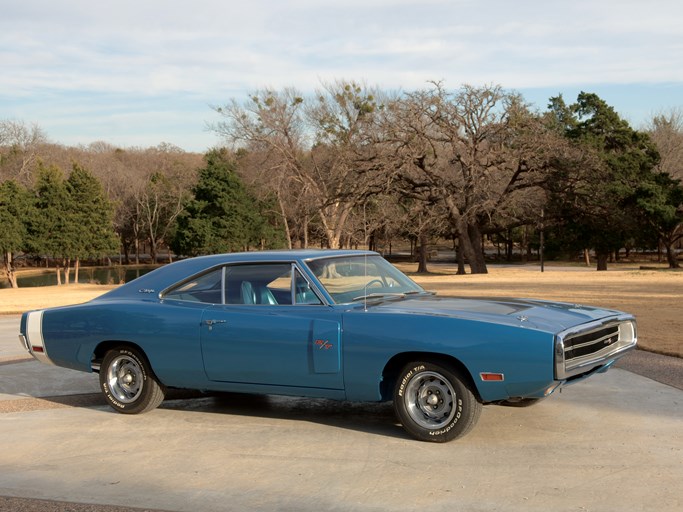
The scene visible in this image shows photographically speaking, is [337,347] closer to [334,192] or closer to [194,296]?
[194,296]

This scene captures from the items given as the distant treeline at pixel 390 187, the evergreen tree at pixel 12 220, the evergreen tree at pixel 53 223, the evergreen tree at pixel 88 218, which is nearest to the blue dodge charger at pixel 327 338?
the distant treeline at pixel 390 187

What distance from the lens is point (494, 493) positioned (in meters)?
4.65

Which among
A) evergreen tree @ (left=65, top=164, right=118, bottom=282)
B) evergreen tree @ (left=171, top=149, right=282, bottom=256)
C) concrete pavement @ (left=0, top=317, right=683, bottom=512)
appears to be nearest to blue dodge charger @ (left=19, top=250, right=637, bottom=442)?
concrete pavement @ (left=0, top=317, right=683, bottom=512)

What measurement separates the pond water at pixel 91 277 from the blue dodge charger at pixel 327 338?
4563 centimetres

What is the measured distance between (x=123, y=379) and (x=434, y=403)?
10.3 ft

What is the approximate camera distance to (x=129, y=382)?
7.19 m

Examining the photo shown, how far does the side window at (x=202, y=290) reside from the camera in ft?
22.5

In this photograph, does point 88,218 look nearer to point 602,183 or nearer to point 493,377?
point 602,183

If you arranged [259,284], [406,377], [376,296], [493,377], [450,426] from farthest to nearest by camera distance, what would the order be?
[259,284]
[376,296]
[406,377]
[450,426]
[493,377]

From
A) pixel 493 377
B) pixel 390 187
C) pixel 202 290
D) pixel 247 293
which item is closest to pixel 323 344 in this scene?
pixel 247 293

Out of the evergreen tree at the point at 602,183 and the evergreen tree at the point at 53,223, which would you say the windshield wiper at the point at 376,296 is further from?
→ the evergreen tree at the point at 53,223

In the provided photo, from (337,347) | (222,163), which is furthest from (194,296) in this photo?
(222,163)

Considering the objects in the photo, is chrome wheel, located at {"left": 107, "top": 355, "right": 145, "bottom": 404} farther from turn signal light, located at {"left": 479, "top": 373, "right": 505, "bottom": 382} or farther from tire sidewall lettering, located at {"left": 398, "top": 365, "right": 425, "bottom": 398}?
turn signal light, located at {"left": 479, "top": 373, "right": 505, "bottom": 382}

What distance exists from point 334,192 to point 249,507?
1540 inches
